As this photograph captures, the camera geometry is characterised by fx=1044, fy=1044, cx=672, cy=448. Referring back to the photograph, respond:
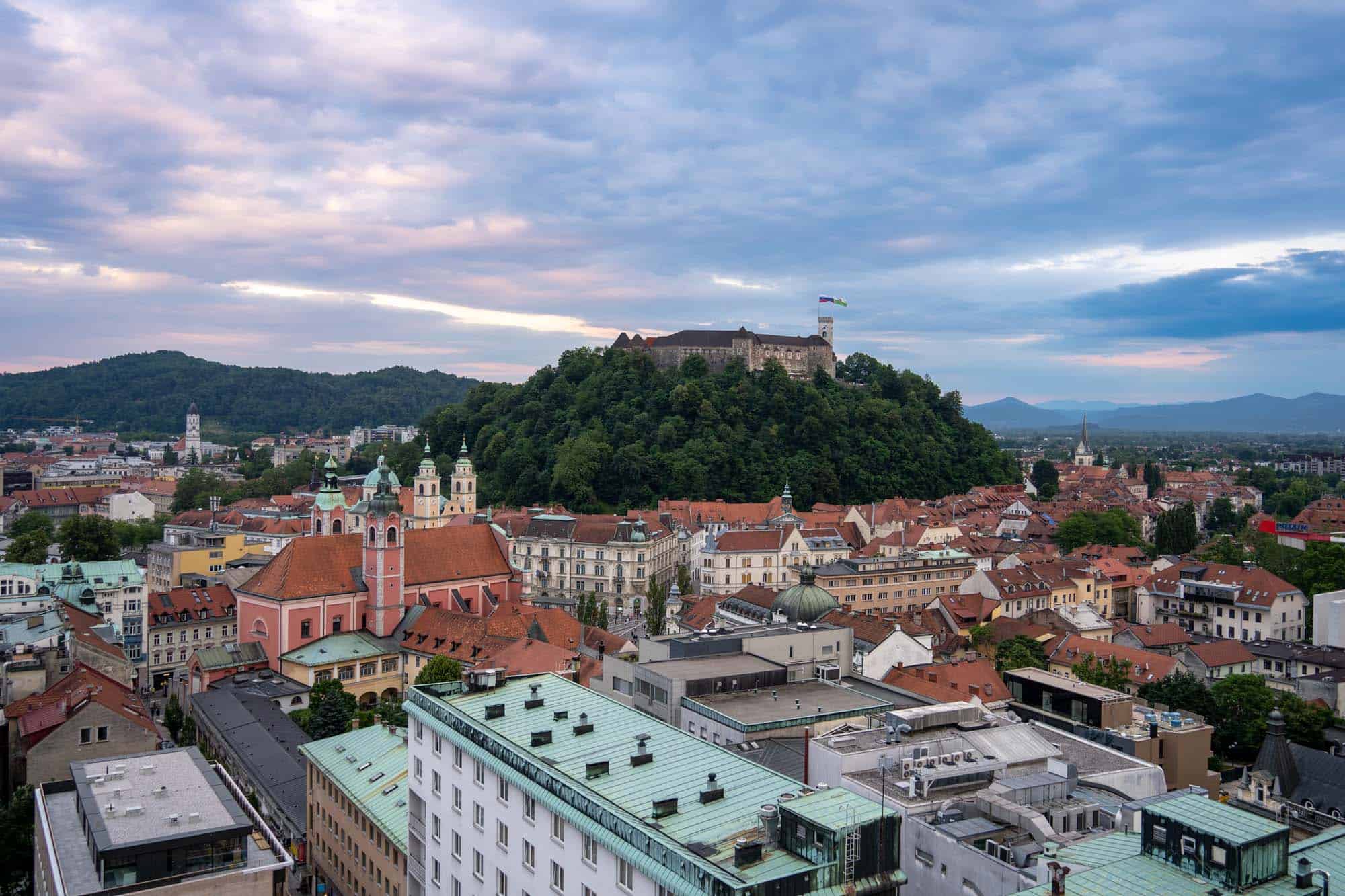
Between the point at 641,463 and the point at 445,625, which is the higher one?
the point at 641,463

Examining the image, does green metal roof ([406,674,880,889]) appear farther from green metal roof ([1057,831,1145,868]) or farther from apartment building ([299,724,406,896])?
apartment building ([299,724,406,896])

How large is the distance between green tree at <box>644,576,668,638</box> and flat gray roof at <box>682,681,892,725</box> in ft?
103

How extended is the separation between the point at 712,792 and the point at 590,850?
2595 mm

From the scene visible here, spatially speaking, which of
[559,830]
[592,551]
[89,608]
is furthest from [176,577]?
[559,830]

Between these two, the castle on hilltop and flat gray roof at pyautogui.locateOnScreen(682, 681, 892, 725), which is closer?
flat gray roof at pyautogui.locateOnScreen(682, 681, 892, 725)

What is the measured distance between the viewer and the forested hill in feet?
377

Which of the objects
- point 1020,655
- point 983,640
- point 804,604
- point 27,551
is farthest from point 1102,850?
point 27,551

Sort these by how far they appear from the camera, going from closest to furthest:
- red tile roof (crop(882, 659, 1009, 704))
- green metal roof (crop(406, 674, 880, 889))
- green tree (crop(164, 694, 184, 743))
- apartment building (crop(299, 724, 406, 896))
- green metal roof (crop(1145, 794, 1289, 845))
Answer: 1. green metal roof (crop(1145, 794, 1289, 845))
2. green metal roof (crop(406, 674, 880, 889))
3. apartment building (crop(299, 724, 406, 896))
4. red tile roof (crop(882, 659, 1009, 704))
5. green tree (crop(164, 694, 184, 743))

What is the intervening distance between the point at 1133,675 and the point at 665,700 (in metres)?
31.0

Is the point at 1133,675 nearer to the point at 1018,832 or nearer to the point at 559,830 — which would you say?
the point at 1018,832

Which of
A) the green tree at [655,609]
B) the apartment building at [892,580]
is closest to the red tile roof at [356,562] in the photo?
the green tree at [655,609]

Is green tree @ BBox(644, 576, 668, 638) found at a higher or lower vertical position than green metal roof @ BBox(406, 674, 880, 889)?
lower

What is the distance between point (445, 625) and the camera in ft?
188

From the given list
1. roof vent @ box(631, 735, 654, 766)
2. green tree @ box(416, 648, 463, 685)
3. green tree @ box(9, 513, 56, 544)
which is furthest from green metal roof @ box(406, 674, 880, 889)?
green tree @ box(9, 513, 56, 544)
